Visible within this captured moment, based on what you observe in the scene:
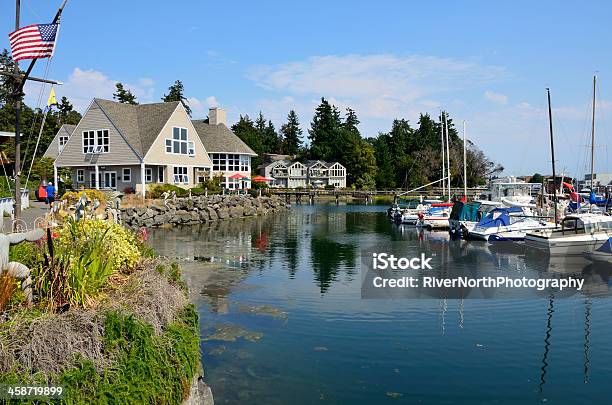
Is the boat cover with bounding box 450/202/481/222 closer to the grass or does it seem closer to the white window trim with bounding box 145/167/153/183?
the white window trim with bounding box 145/167/153/183

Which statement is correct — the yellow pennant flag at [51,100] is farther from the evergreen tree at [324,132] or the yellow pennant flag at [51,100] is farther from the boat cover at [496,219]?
the evergreen tree at [324,132]

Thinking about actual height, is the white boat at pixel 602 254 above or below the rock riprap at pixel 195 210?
below

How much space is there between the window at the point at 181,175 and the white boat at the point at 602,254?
39.1 metres

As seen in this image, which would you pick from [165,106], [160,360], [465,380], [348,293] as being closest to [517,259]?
[348,293]

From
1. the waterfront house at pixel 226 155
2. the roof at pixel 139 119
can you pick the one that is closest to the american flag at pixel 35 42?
the roof at pixel 139 119

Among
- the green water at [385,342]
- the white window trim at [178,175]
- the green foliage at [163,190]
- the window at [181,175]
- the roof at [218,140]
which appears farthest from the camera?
the roof at [218,140]

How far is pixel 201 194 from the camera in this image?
5431 centimetres

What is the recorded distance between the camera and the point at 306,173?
377 feet

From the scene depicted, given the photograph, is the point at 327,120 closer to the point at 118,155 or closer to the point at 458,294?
the point at 118,155

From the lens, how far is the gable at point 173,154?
51375mm

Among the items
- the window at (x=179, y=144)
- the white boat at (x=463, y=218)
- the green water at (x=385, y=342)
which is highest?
the window at (x=179, y=144)

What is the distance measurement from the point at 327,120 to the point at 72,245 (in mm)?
119479

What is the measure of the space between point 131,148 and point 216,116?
24.7 metres

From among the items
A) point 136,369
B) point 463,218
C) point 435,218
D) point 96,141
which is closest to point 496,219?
point 463,218
